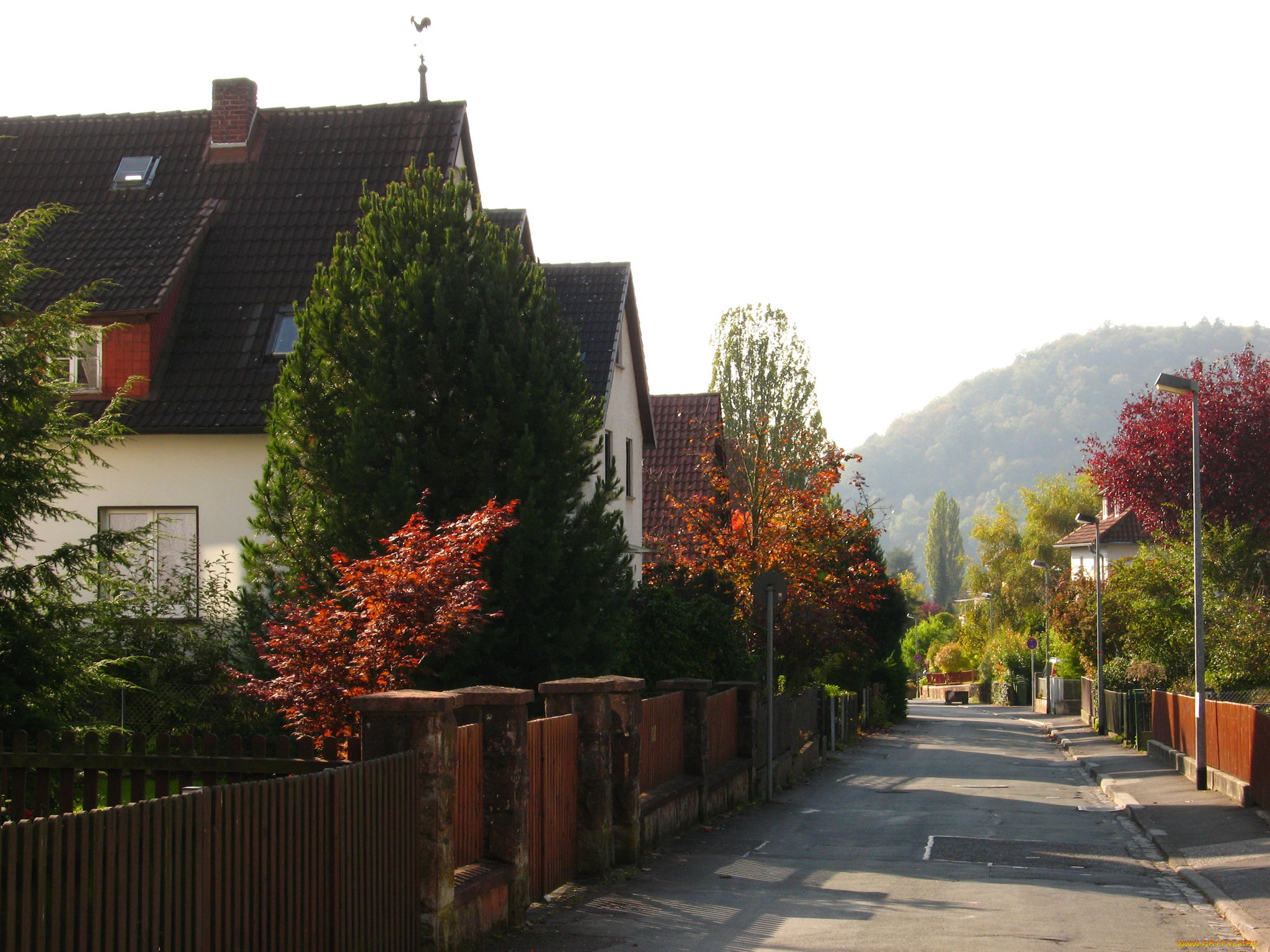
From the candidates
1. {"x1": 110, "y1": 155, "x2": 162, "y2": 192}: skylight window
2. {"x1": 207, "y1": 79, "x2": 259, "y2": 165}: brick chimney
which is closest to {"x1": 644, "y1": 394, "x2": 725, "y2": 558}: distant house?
{"x1": 207, "y1": 79, "x2": 259, "y2": 165}: brick chimney

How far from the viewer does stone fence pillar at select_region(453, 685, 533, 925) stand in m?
9.39

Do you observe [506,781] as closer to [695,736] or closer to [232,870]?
[232,870]

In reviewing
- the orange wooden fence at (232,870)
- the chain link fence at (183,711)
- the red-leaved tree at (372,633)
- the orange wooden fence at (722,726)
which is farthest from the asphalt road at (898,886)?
the chain link fence at (183,711)

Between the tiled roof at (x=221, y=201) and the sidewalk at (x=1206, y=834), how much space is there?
526 inches

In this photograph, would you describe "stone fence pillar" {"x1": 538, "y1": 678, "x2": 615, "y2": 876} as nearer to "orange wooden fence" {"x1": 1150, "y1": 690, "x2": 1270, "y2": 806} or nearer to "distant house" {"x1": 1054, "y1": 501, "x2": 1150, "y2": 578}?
"orange wooden fence" {"x1": 1150, "y1": 690, "x2": 1270, "y2": 806}

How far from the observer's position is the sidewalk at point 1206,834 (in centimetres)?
1126

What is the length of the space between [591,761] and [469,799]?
261 centimetres

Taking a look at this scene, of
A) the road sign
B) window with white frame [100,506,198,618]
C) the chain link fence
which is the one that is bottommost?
the chain link fence

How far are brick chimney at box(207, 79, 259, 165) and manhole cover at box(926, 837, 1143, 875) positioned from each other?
16.6 m

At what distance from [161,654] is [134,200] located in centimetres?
978

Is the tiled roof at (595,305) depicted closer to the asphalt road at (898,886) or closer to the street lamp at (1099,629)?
the asphalt road at (898,886)

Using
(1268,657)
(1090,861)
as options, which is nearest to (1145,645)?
(1268,657)

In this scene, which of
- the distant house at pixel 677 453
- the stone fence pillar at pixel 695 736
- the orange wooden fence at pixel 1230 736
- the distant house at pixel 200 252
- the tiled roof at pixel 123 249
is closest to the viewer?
the stone fence pillar at pixel 695 736

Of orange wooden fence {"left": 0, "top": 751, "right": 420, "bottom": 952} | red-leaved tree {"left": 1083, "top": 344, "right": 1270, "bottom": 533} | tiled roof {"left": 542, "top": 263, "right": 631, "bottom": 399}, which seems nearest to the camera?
orange wooden fence {"left": 0, "top": 751, "right": 420, "bottom": 952}
